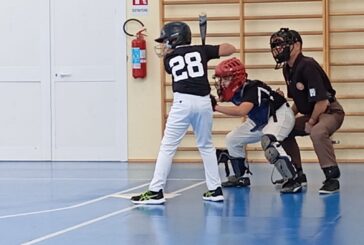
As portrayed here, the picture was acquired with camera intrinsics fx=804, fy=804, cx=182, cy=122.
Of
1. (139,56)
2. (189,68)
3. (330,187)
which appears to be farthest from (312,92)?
(139,56)

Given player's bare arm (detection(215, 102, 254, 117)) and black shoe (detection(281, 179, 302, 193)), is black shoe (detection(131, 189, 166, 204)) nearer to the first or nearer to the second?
player's bare arm (detection(215, 102, 254, 117))

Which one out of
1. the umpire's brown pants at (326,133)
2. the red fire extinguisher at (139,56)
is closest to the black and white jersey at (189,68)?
the umpire's brown pants at (326,133)

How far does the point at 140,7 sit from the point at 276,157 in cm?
484

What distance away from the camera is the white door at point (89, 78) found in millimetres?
11461

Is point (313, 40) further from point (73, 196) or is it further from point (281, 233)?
point (281, 233)

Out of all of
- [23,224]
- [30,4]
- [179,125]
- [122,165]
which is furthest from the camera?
[30,4]

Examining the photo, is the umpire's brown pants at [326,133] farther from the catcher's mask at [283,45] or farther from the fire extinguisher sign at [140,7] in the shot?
the fire extinguisher sign at [140,7]

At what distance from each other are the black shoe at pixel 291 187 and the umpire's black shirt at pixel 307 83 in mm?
706

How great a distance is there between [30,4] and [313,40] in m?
4.08

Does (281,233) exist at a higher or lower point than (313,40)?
lower

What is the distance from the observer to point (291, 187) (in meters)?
7.31

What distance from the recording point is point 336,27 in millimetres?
11000

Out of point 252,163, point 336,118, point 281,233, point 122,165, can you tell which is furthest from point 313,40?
point 281,233

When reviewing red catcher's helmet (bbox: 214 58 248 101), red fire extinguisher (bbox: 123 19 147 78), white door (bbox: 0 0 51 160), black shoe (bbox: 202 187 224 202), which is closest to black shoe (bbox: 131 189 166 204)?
black shoe (bbox: 202 187 224 202)
